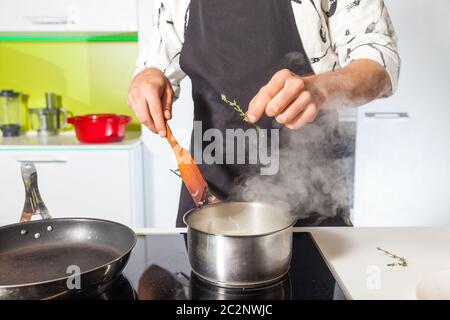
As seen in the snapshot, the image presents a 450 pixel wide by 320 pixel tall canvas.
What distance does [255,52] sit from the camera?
1.33 metres

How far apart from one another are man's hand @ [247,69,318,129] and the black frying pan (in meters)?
0.32

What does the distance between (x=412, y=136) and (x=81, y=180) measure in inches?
63.8

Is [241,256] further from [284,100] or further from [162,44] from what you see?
[162,44]

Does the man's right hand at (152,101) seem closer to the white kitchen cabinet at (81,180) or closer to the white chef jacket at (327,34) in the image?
the white chef jacket at (327,34)

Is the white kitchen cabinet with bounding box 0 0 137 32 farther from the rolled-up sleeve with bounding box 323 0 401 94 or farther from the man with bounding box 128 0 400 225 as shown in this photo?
the rolled-up sleeve with bounding box 323 0 401 94

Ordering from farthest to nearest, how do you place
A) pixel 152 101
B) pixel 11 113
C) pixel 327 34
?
pixel 11 113
pixel 327 34
pixel 152 101

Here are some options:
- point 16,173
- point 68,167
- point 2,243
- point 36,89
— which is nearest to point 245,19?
point 2,243

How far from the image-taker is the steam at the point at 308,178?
4.02 ft

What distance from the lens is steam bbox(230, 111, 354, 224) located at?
123 centimetres

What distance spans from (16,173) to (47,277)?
1.57 meters

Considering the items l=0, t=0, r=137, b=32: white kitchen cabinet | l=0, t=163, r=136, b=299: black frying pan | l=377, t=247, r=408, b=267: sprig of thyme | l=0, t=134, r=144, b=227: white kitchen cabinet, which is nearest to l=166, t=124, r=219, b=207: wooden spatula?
l=0, t=163, r=136, b=299: black frying pan

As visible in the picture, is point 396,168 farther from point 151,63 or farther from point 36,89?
point 36,89

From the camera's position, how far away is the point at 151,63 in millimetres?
1329

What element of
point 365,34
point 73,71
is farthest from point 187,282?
point 73,71
